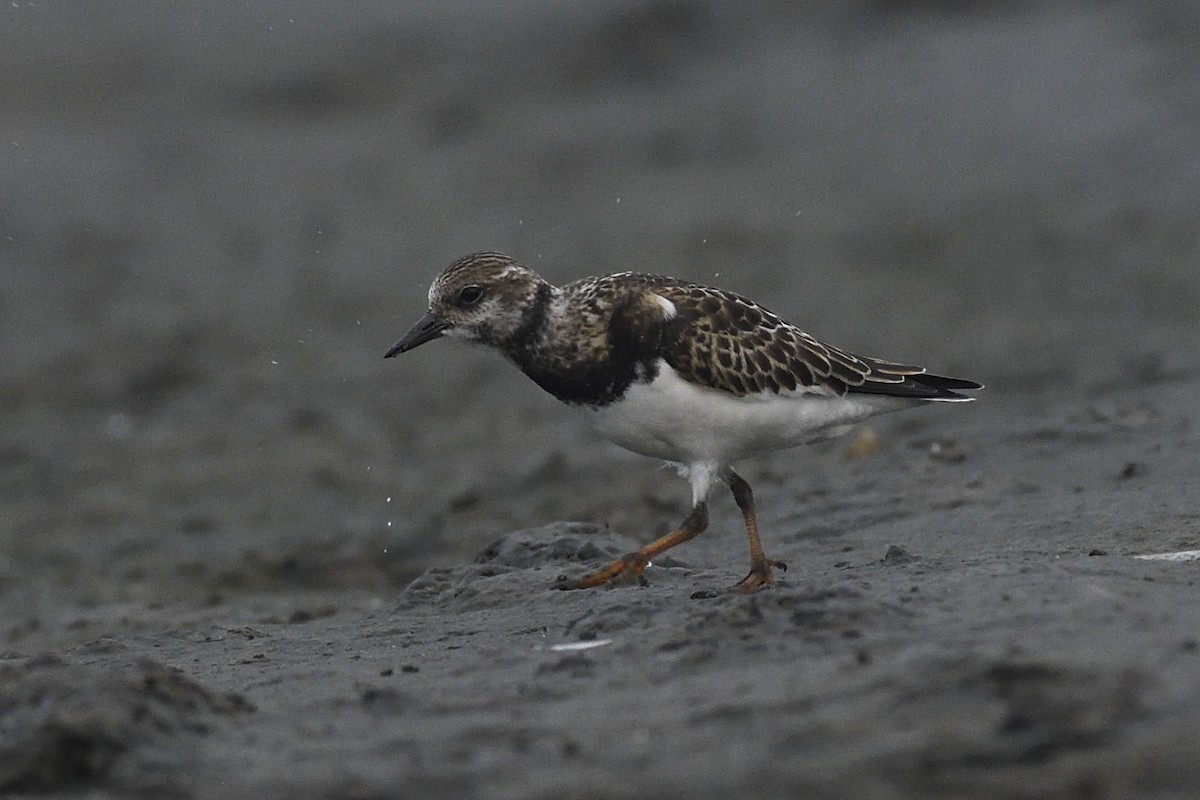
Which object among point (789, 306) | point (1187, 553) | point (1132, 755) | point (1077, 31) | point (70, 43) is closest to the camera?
point (1132, 755)

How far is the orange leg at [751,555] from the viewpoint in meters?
6.41

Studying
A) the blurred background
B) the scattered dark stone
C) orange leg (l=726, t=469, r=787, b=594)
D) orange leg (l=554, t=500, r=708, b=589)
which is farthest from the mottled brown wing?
the blurred background

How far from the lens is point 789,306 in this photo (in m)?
13.7

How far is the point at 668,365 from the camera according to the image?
6543mm

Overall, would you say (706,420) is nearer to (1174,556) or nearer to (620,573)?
(620,573)

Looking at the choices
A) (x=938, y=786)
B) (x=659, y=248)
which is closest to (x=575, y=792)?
(x=938, y=786)

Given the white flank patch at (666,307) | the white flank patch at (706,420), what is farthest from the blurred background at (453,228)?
the white flank patch at (666,307)

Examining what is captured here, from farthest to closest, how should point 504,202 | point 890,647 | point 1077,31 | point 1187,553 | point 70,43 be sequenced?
point 70,43, point 1077,31, point 504,202, point 1187,553, point 890,647

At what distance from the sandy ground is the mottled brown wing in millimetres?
784

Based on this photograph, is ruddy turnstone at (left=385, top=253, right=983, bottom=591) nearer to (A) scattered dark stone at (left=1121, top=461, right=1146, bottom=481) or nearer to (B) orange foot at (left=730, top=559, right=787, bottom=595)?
(B) orange foot at (left=730, top=559, right=787, bottom=595)

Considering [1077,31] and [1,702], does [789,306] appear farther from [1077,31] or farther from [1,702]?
[1,702]

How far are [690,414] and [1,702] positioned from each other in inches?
106

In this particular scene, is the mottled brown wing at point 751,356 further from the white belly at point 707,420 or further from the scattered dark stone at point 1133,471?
the scattered dark stone at point 1133,471

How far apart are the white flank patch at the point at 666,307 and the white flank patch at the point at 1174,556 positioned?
1936 mm
